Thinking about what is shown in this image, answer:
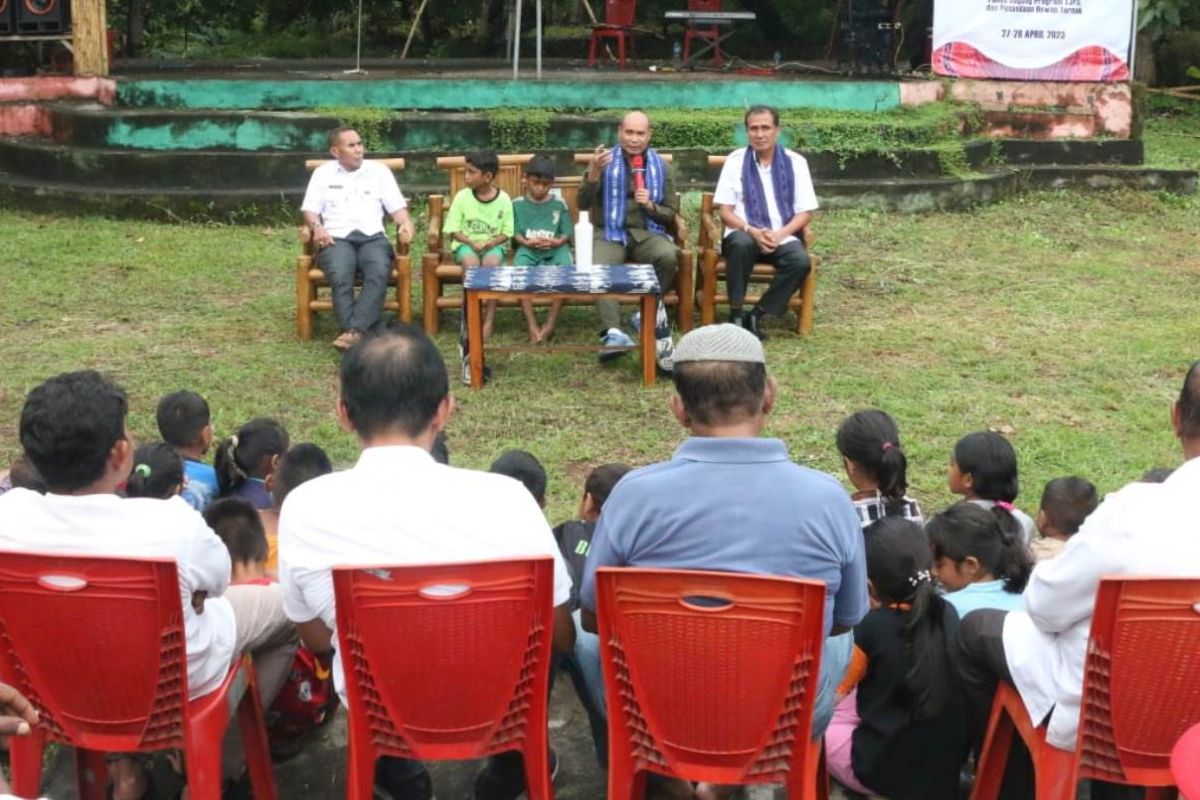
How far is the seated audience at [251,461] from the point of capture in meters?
4.56

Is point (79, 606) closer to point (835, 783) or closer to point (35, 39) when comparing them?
point (835, 783)

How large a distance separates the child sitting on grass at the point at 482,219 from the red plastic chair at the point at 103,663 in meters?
4.74

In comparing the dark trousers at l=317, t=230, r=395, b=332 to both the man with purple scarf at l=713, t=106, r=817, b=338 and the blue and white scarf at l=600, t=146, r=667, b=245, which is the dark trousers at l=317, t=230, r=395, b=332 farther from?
the man with purple scarf at l=713, t=106, r=817, b=338

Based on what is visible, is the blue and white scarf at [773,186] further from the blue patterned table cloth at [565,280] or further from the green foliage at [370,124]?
the green foliage at [370,124]

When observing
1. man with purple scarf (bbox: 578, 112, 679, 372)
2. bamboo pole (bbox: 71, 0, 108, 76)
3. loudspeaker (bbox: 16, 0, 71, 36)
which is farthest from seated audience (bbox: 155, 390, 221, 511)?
loudspeaker (bbox: 16, 0, 71, 36)

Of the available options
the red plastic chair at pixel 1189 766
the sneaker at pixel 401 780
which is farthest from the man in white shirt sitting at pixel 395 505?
the red plastic chair at pixel 1189 766

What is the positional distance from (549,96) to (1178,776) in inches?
385

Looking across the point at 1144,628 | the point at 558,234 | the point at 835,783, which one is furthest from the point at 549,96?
the point at 1144,628

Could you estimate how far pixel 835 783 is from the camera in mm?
3727

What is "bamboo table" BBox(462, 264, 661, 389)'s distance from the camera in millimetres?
6910

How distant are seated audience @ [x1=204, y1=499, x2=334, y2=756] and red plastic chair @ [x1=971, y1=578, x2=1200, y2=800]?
5.64ft

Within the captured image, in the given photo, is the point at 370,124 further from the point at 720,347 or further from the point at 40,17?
the point at 720,347

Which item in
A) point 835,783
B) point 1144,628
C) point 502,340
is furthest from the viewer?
point 502,340

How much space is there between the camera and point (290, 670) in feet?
11.9
